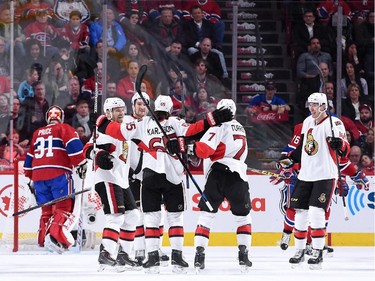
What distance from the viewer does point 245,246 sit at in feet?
27.2

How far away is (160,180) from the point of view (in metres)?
8.26

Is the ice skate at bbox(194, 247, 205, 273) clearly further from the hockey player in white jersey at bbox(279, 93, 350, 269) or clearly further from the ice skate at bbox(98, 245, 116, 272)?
the hockey player in white jersey at bbox(279, 93, 350, 269)

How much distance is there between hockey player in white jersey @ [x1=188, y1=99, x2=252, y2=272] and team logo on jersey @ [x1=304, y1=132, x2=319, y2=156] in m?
0.65

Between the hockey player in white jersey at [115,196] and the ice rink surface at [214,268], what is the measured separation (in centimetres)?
18

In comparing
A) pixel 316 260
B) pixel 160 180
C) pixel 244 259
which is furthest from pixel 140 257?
pixel 316 260

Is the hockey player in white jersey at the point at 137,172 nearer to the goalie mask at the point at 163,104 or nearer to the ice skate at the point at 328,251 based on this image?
the goalie mask at the point at 163,104

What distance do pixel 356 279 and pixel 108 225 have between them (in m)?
1.84

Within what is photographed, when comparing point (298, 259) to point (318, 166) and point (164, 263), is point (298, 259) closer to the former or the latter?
point (318, 166)

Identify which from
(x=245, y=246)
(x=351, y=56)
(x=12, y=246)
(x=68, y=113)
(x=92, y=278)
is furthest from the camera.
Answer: (x=351, y=56)

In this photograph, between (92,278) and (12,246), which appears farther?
(12,246)

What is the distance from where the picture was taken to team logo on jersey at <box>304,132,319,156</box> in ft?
28.6

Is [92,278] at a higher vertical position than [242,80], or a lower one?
lower

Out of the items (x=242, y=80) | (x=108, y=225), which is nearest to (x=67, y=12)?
(x=242, y=80)

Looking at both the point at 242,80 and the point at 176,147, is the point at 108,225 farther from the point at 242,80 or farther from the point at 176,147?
the point at 242,80
